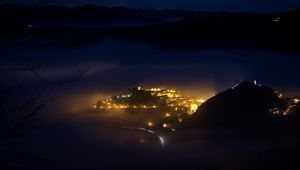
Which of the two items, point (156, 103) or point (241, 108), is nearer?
point (241, 108)

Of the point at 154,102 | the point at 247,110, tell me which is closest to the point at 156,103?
the point at 154,102

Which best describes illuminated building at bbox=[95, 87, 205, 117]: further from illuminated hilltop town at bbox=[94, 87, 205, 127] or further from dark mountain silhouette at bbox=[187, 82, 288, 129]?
dark mountain silhouette at bbox=[187, 82, 288, 129]

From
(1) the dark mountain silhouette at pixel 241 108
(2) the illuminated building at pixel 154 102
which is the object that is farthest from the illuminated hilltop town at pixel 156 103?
(1) the dark mountain silhouette at pixel 241 108

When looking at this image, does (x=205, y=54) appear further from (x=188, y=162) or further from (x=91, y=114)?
(x=188, y=162)

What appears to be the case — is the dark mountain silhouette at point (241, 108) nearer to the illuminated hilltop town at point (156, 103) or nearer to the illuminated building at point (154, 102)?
the illuminated hilltop town at point (156, 103)

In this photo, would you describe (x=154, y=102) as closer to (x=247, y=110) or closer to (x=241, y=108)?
(x=241, y=108)

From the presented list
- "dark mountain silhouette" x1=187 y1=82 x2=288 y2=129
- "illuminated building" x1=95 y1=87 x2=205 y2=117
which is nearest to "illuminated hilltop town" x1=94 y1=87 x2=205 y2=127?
"illuminated building" x1=95 y1=87 x2=205 y2=117
